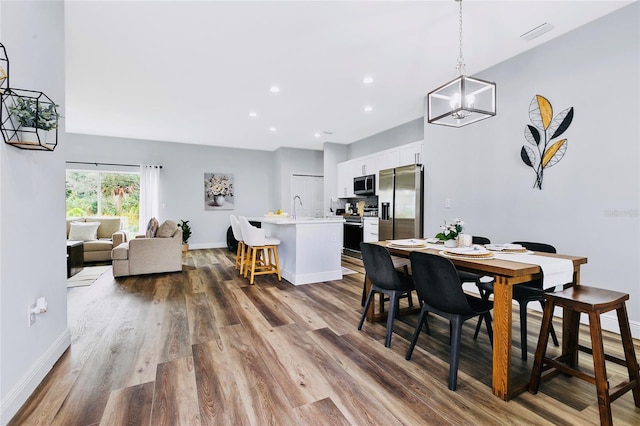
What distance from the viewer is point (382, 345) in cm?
235

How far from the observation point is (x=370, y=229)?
19.3ft

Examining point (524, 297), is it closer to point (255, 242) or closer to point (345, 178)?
point (255, 242)

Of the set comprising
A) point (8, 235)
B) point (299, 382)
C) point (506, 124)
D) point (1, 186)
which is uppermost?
point (506, 124)

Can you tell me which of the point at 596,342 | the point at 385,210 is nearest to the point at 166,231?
the point at 385,210

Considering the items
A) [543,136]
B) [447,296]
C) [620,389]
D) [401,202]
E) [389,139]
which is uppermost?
[389,139]

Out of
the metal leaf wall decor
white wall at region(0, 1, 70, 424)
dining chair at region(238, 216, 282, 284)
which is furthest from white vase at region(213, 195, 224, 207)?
the metal leaf wall decor

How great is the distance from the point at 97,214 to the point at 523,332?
7.98 m

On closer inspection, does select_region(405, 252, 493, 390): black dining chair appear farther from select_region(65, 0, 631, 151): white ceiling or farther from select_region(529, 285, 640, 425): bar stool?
select_region(65, 0, 631, 151): white ceiling

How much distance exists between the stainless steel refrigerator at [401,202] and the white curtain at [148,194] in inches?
206

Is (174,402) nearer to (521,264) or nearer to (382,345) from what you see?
(382,345)

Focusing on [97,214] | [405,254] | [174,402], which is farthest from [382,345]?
[97,214]

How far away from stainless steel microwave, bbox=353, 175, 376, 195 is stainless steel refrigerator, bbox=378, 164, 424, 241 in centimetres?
48

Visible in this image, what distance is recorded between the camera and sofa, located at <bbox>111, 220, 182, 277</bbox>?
4.49 m

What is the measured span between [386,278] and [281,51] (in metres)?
2.52
